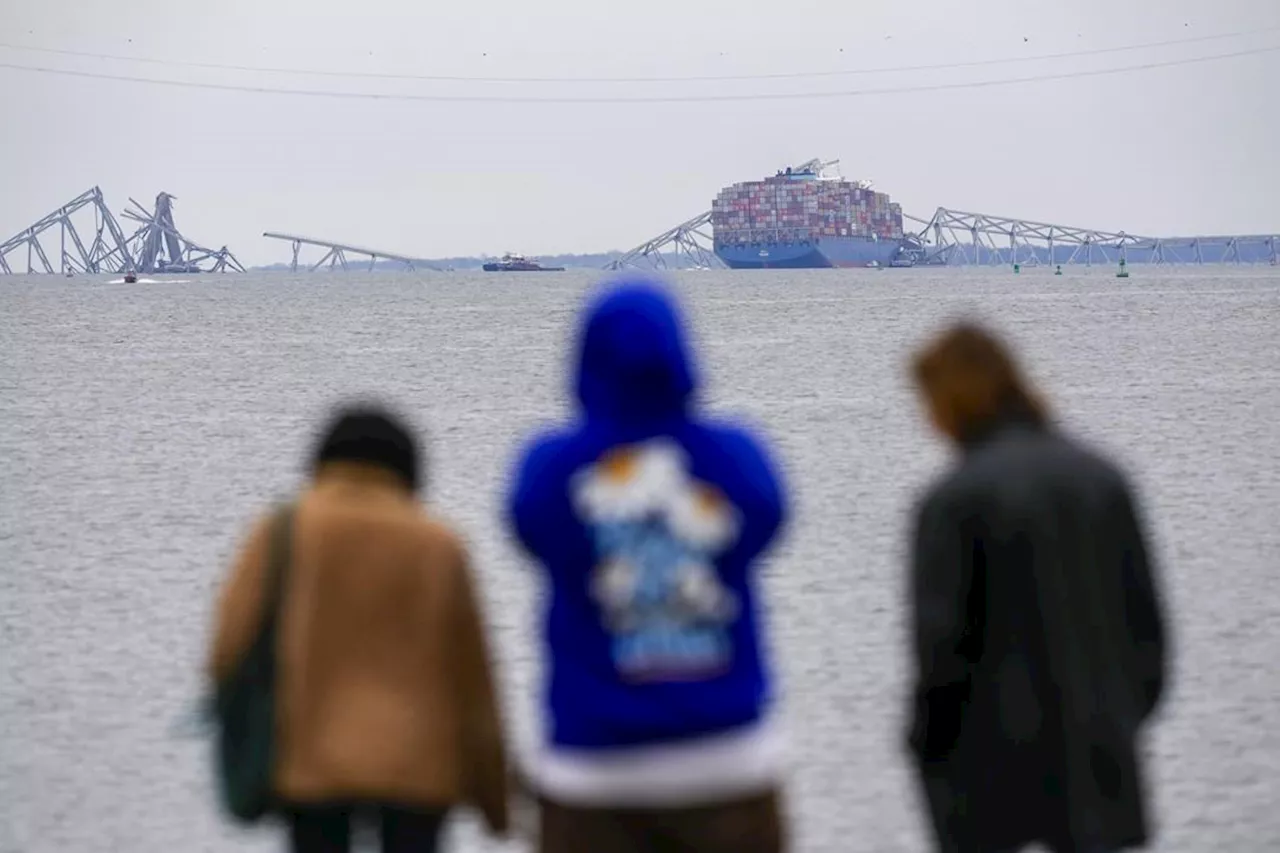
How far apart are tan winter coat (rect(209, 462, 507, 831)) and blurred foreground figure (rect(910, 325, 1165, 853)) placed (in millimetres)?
834

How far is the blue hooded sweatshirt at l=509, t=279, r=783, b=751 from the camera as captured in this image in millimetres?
3639

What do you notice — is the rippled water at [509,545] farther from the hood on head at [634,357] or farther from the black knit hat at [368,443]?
the hood on head at [634,357]

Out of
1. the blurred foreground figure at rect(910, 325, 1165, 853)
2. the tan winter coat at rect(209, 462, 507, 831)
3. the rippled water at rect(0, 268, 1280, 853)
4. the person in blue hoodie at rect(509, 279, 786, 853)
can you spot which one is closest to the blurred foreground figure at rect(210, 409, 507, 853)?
the tan winter coat at rect(209, 462, 507, 831)

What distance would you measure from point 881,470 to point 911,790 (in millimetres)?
15668

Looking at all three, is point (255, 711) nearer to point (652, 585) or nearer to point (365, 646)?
point (365, 646)

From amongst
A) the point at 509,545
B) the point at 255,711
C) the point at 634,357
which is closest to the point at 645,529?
the point at 634,357

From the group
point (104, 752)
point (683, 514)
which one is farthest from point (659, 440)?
point (104, 752)

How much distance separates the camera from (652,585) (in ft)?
12.0

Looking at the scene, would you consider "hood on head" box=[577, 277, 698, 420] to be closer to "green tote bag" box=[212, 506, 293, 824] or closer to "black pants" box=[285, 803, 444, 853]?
"green tote bag" box=[212, 506, 293, 824]

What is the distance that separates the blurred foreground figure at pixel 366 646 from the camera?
4.05 m

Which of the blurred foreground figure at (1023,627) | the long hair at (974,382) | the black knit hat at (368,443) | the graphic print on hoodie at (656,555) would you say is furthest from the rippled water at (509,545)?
the graphic print on hoodie at (656,555)

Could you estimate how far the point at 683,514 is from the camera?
3.63m

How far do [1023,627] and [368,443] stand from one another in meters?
1.19

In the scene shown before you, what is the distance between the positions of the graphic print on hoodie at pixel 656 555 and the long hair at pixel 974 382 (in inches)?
29.8
